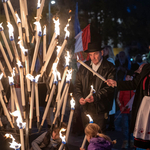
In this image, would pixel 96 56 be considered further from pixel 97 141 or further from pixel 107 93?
pixel 97 141

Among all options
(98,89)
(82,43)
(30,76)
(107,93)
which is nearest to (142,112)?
(107,93)

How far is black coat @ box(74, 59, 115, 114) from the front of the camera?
131 inches

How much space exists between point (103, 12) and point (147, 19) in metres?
6.24

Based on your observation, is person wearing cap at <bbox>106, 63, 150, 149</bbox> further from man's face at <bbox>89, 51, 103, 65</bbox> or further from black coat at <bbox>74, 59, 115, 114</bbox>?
man's face at <bbox>89, 51, 103, 65</bbox>

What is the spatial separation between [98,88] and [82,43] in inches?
146

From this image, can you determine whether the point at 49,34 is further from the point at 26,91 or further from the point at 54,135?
the point at 26,91

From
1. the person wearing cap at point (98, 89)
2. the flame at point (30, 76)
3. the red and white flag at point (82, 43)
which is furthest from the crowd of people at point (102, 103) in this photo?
the red and white flag at point (82, 43)

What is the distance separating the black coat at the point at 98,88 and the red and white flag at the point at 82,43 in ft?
10.7

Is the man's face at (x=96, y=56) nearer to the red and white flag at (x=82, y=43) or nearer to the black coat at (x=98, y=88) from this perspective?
the black coat at (x=98, y=88)

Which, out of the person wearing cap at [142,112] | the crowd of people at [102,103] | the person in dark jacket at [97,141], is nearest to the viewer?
the person in dark jacket at [97,141]

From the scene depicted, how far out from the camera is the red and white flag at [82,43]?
22.4 feet

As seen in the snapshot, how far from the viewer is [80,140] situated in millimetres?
5227

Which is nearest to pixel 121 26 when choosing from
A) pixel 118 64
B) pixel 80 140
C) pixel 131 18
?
pixel 131 18

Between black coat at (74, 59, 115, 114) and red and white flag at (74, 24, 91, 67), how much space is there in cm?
326
